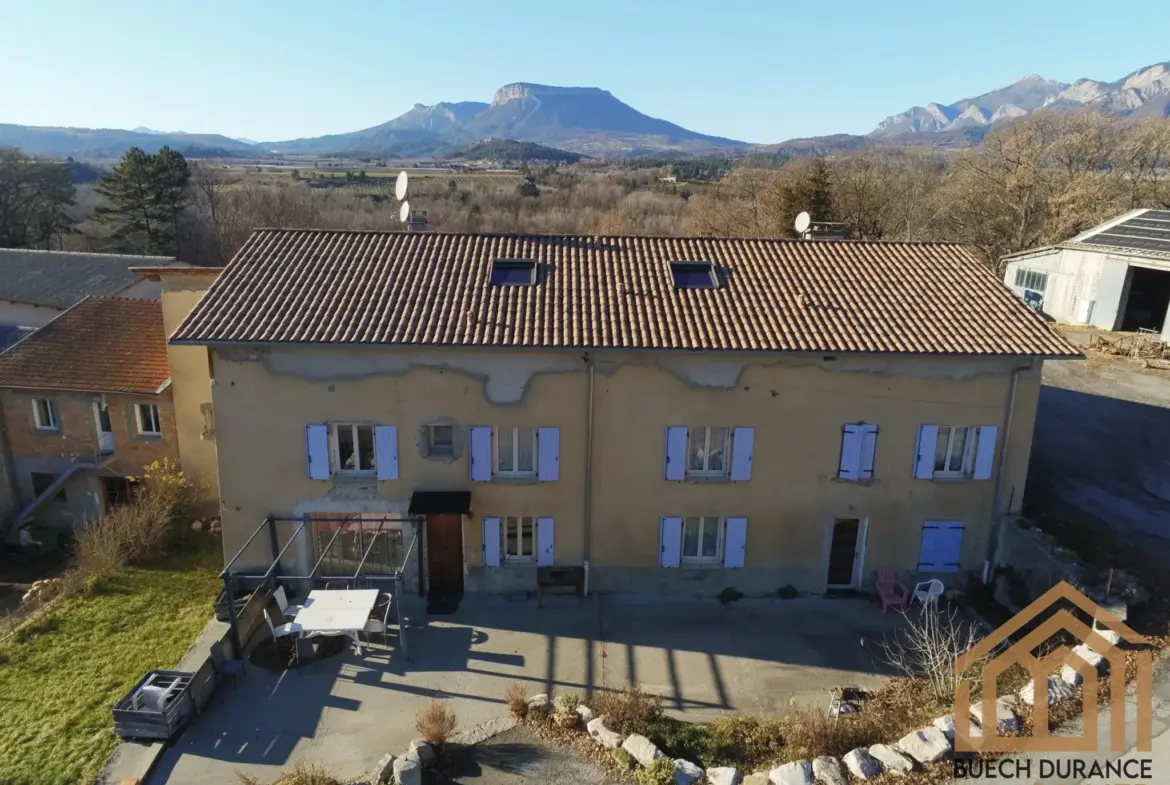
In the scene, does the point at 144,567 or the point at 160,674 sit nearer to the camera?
the point at 160,674

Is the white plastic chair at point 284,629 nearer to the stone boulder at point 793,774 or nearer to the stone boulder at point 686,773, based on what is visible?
the stone boulder at point 686,773

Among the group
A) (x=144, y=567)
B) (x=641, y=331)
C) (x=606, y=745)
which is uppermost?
(x=641, y=331)

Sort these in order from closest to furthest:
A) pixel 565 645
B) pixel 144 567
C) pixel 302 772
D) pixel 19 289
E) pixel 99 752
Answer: pixel 302 772 → pixel 99 752 → pixel 565 645 → pixel 144 567 → pixel 19 289

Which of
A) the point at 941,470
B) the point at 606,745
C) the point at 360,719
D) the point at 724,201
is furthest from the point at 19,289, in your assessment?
the point at 724,201

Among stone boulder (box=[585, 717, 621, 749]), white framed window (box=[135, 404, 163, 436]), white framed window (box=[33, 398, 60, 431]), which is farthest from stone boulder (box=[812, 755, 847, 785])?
white framed window (box=[33, 398, 60, 431])

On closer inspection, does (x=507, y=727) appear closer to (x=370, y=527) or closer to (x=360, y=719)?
(x=360, y=719)

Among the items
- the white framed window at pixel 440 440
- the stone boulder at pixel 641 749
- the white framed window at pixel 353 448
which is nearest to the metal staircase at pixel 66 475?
the white framed window at pixel 353 448

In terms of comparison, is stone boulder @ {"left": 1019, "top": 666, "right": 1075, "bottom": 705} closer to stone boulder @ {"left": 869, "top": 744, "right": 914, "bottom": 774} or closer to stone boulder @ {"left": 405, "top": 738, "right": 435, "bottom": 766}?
stone boulder @ {"left": 869, "top": 744, "right": 914, "bottom": 774}

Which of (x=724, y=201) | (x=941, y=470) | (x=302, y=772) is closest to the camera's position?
(x=302, y=772)
